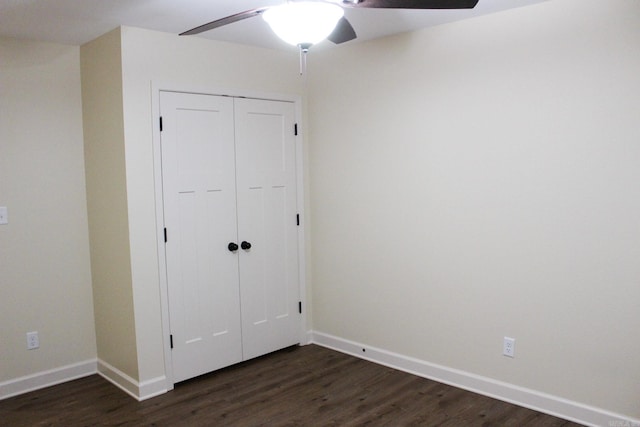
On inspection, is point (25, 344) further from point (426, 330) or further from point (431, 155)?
point (431, 155)

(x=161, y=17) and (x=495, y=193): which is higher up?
(x=161, y=17)

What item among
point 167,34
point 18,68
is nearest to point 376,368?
point 167,34

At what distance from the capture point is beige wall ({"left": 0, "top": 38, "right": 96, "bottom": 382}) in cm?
337

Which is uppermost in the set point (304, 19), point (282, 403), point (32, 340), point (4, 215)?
point (304, 19)

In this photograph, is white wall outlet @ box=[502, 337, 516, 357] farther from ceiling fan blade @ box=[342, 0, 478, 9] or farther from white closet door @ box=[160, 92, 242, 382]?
ceiling fan blade @ box=[342, 0, 478, 9]

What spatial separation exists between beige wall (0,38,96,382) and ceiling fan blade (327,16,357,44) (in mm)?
2155

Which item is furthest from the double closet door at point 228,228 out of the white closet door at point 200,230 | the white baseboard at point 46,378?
the white baseboard at point 46,378

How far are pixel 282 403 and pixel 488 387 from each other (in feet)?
4.41

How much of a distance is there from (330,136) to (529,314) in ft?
6.51

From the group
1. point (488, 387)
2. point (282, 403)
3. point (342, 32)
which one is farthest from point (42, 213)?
Answer: point (488, 387)

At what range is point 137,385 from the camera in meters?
3.34

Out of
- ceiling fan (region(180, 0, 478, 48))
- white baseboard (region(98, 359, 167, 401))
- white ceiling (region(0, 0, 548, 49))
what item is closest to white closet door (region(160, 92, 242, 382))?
white baseboard (region(98, 359, 167, 401))

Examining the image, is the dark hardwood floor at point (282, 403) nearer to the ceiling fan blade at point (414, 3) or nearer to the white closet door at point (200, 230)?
the white closet door at point (200, 230)

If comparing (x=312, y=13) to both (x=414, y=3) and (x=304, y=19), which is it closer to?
(x=304, y=19)
